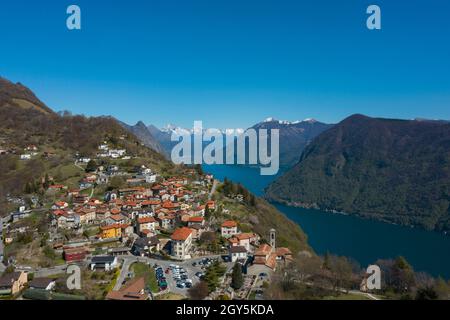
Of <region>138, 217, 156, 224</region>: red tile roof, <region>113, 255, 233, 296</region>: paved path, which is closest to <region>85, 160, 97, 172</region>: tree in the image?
<region>138, 217, 156, 224</region>: red tile roof

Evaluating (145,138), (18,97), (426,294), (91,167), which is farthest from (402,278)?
(145,138)

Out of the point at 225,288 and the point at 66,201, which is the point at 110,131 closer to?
the point at 66,201

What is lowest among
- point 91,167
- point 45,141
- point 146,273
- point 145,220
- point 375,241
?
point 375,241

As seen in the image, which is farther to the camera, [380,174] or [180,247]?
[380,174]

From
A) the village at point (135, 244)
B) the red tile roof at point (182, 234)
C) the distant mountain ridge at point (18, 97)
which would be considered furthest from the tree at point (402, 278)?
the distant mountain ridge at point (18, 97)

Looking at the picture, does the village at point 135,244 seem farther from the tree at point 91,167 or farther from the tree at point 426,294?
the tree at point 426,294

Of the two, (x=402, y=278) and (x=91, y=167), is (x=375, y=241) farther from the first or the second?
(x=91, y=167)
